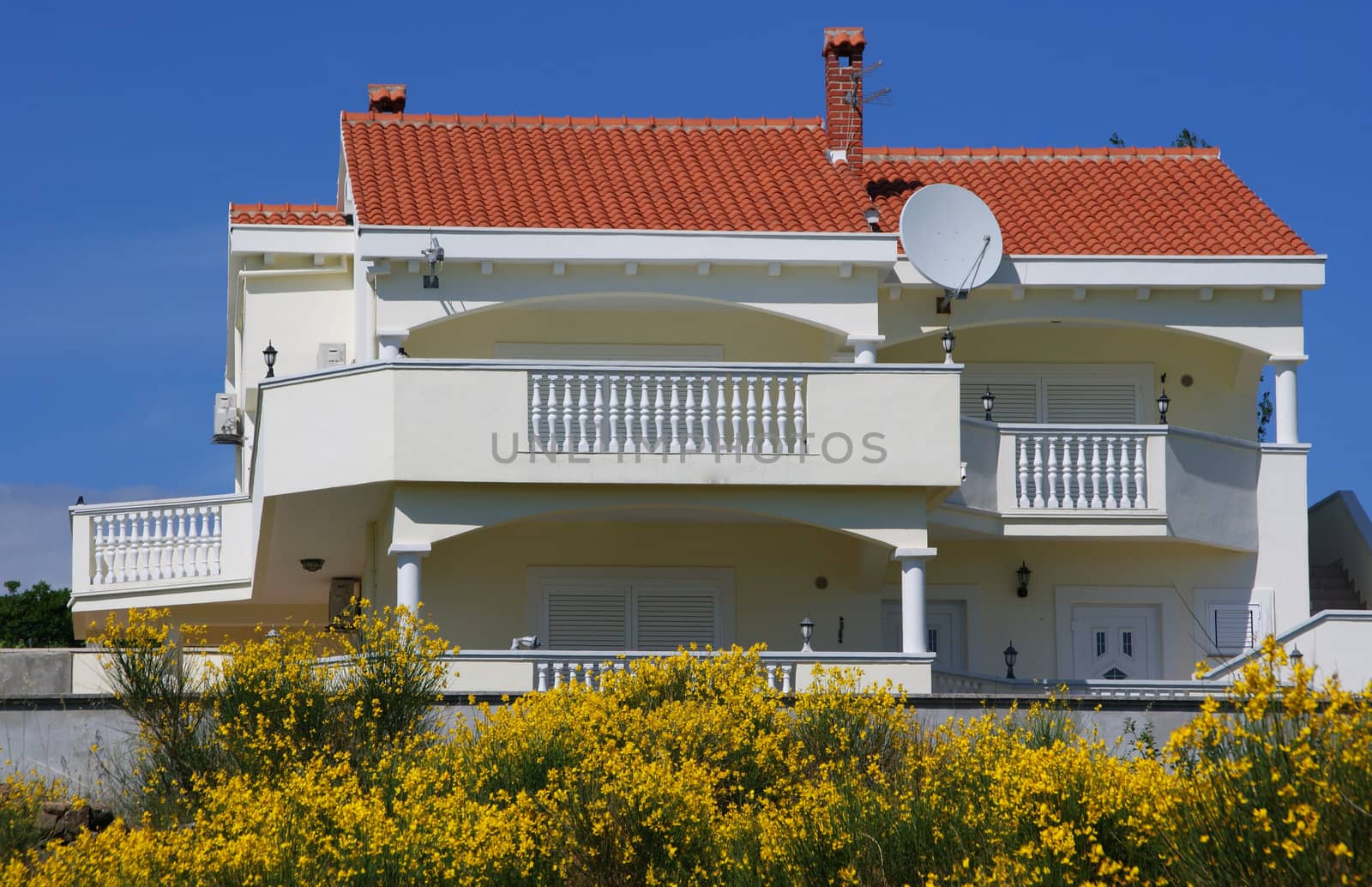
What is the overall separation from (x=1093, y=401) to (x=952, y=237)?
3.55 meters

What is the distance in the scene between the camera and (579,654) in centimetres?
1984

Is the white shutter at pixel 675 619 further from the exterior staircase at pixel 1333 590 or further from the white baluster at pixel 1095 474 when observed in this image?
the exterior staircase at pixel 1333 590

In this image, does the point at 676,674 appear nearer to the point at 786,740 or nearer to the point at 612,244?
the point at 786,740

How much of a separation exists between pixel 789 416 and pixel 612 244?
3451 mm

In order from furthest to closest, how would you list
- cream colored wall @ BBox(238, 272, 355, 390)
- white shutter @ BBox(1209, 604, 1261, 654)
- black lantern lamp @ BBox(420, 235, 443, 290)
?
1. cream colored wall @ BBox(238, 272, 355, 390)
2. white shutter @ BBox(1209, 604, 1261, 654)
3. black lantern lamp @ BBox(420, 235, 443, 290)

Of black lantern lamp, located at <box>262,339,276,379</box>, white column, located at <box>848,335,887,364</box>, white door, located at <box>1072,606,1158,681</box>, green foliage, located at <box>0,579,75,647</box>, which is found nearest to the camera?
white column, located at <box>848,335,887,364</box>

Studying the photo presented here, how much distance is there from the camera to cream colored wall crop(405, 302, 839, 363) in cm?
2447

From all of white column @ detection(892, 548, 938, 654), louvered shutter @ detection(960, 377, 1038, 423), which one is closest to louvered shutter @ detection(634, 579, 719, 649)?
white column @ detection(892, 548, 938, 654)

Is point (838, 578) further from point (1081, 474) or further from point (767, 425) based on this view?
point (767, 425)

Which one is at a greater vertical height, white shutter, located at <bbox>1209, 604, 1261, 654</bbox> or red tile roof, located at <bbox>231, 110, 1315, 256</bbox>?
red tile roof, located at <bbox>231, 110, 1315, 256</bbox>

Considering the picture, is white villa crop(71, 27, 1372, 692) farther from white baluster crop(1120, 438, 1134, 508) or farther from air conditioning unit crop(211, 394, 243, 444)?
air conditioning unit crop(211, 394, 243, 444)

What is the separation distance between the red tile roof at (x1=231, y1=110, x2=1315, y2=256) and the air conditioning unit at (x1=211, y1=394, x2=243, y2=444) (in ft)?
11.2

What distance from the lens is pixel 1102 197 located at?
2666 cm

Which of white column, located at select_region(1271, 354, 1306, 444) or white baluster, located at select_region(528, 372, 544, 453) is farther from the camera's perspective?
white column, located at select_region(1271, 354, 1306, 444)
